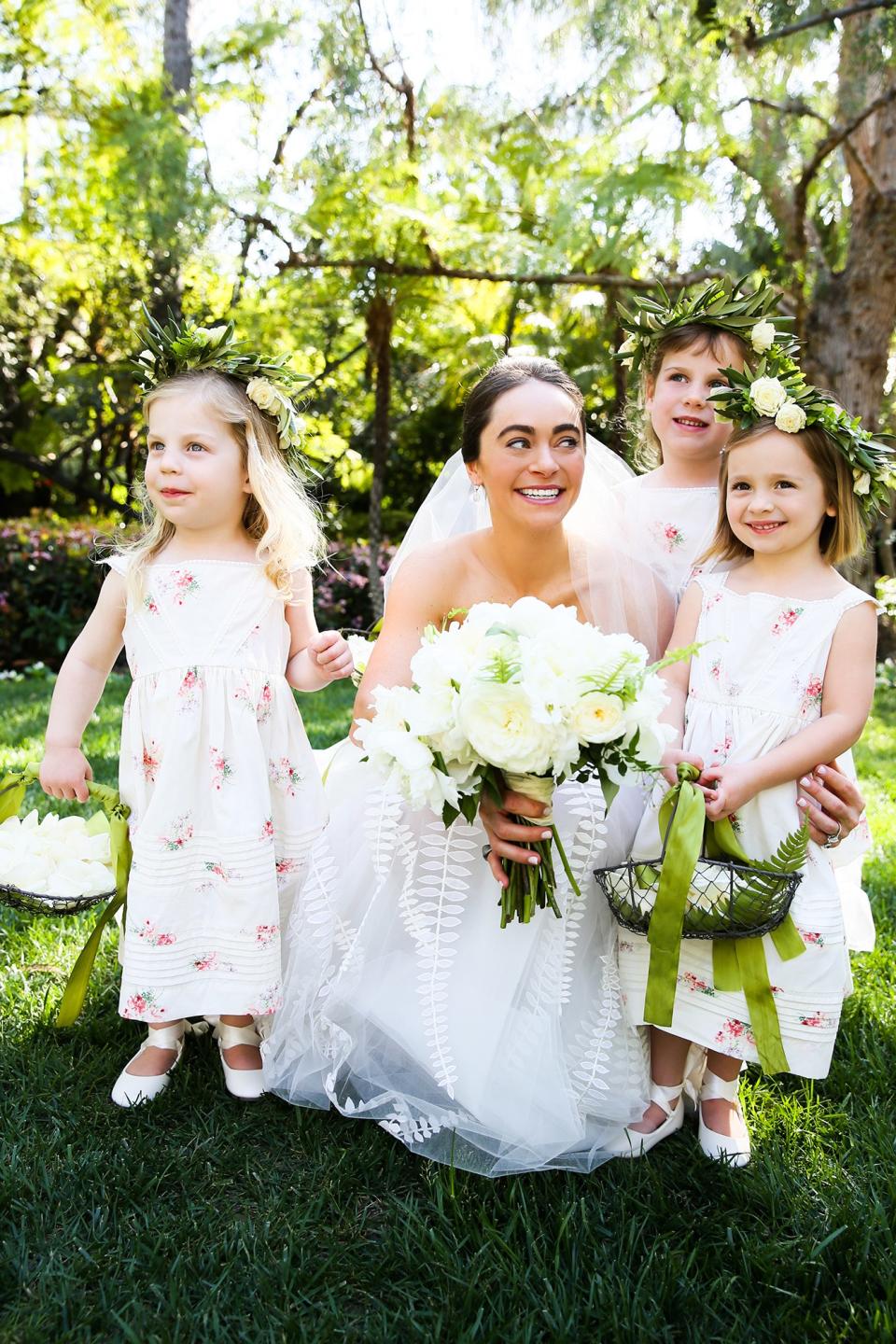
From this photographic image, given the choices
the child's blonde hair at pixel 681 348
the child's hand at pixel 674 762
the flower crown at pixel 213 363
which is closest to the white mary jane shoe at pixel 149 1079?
the child's hand at pixel 674 762

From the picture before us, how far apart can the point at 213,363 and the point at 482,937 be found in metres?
1.72

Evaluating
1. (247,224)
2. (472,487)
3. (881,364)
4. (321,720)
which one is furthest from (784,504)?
(247,224)

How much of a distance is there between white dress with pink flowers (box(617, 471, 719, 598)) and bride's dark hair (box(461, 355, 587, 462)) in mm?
416

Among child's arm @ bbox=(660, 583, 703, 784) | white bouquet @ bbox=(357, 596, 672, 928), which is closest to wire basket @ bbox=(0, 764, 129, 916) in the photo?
white bouquet @ bbox=(357, 596, 672, 928)

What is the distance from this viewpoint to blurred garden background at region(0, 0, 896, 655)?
6.33 metres

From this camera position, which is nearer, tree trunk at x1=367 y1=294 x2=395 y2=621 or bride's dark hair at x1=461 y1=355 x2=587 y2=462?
bride's dark hair at x1=461 y1=355 x2=587 y2=462

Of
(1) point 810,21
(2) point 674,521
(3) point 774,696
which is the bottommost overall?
(3) point 774,696

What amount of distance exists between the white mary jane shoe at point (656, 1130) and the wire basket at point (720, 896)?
497 mm

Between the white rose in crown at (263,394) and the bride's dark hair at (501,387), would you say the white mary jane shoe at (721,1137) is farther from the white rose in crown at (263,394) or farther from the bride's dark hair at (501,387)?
the white rose in crown at (263,394)

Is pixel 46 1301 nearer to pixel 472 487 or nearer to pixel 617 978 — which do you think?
pixel 617 978

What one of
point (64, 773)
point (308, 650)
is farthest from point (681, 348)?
point (64, 773)

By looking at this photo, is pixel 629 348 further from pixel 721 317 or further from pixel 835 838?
pixel 835 838

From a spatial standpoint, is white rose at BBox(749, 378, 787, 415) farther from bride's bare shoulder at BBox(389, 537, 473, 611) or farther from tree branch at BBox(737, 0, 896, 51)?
tree branch at BBox(737, 0, 896, 51)

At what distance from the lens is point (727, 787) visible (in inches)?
90.4
